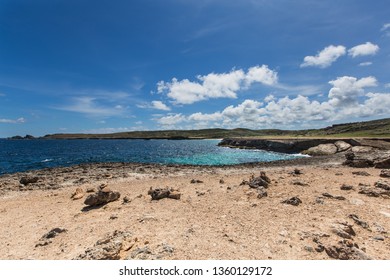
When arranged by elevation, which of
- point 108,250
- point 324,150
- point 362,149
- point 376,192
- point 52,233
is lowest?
point 324,150

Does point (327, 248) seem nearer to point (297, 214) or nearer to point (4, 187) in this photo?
point (297, 214)

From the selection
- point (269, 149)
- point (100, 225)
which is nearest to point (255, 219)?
point (100, 225)

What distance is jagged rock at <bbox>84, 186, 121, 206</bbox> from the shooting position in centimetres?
1642

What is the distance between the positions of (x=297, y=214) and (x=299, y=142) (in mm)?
73139

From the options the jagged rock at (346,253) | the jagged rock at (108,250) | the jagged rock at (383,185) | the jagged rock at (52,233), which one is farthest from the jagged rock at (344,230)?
the jagged rock at (52,233)

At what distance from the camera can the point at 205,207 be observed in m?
15.0

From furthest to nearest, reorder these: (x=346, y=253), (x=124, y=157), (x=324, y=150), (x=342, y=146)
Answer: (x=124, y=157) → (x=324, y=150) → (x=342, y=146) → (x=346, y=253)

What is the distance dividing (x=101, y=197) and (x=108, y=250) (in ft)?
29.6

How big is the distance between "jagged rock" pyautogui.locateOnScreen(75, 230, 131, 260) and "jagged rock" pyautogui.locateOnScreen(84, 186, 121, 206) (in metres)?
7.58

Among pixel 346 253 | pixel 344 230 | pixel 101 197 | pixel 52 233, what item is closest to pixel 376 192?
pixel 344 230

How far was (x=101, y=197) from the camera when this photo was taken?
16812 millimetres

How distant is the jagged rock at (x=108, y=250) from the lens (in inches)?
327

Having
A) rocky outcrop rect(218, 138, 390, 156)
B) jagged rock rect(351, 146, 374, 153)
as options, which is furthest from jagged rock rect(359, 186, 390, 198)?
rocky outcrop rect(218, 138, 390, 156)

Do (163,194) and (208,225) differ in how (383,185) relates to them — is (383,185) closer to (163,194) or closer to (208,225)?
(208,225)
